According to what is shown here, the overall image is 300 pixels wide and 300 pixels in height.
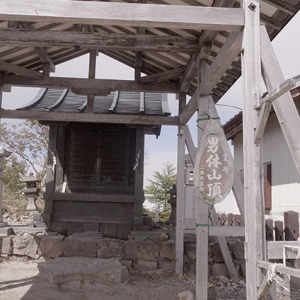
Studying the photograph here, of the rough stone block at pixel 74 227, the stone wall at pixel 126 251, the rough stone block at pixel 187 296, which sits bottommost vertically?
the rough stone block at pixel 187 296

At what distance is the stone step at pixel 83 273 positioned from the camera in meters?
5.87

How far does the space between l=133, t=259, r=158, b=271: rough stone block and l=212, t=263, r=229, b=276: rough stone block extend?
3.74ft

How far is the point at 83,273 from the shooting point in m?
5.93

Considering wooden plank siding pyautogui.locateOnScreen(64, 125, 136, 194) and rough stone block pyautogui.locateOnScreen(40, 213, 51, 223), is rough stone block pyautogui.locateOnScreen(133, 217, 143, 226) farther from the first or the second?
rough stone block pyautogui.locateOnScreen(40, 213, 51, 223)

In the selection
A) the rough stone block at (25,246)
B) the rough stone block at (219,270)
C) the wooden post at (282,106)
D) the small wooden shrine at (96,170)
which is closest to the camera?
the wooden post at (282,106)

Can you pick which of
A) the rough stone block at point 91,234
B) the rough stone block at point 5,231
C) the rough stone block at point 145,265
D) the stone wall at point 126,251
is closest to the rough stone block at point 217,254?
the stone wall at point 126,251

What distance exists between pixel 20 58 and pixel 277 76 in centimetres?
546

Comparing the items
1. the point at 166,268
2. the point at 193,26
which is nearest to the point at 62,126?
the point at 166,268

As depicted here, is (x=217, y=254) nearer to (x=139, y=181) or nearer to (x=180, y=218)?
(x=180, y=218)

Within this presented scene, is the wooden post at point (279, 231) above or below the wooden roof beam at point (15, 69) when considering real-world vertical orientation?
below

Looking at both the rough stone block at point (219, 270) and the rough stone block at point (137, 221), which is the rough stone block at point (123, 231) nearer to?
the rough stone block at point (137, 221)

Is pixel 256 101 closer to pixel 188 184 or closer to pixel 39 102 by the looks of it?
pixel 188 184

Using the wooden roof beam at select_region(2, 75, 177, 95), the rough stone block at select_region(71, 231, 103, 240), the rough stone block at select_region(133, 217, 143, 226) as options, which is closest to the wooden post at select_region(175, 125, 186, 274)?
the wooden roof beam at select_region(2, 75, 177, 95)

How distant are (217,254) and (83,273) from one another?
8.34 feet
